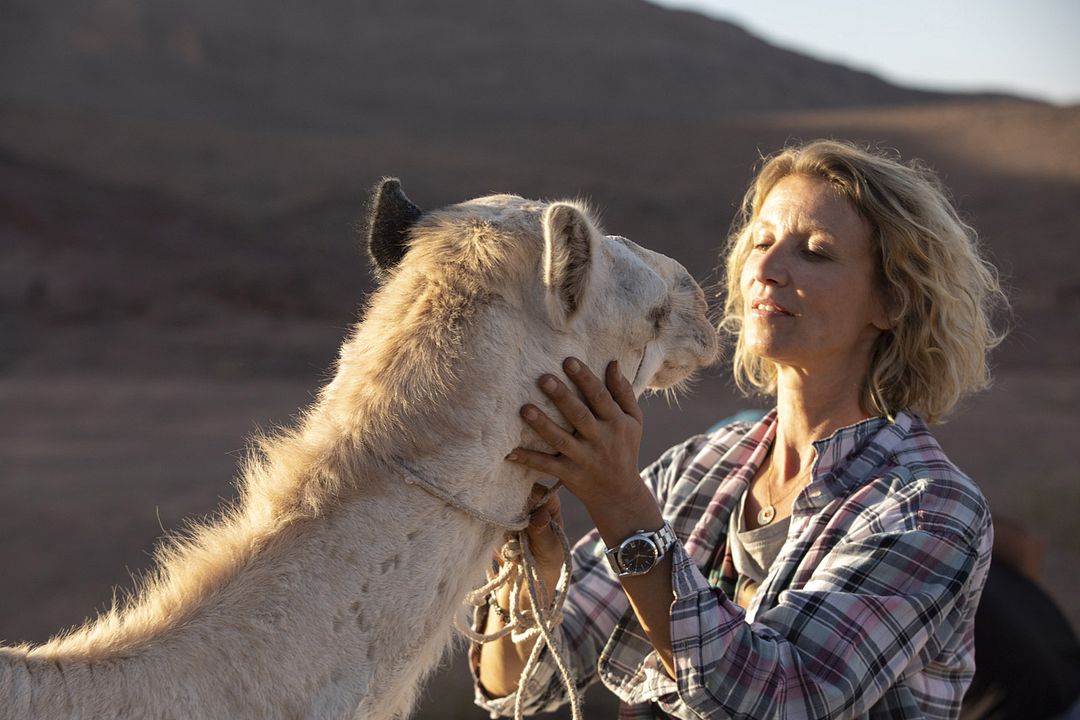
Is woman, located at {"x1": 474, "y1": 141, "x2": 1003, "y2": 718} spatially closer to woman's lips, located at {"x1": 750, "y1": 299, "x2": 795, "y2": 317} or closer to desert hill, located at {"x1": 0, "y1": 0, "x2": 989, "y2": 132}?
woman's lips, located at {"x1": 750, "y1": 299, "x2": 795, "y2": 317}

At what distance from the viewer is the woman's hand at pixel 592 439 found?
2.51m

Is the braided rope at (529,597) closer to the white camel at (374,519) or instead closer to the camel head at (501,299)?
the white camel at (374,519)

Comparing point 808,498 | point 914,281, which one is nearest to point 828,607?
point 808,498

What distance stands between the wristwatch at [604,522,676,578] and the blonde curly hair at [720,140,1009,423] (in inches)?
40.0

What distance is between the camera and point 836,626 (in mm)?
2654

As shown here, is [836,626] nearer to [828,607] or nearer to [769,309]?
[828,607]

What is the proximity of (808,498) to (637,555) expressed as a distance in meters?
0.64

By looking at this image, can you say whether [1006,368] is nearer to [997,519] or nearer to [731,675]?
[997,519]

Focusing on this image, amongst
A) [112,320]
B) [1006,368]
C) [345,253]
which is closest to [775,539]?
[1006,368]

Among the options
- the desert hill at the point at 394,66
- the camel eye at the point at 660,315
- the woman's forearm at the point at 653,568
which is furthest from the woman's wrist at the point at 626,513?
the desert hill at the point at 394,66

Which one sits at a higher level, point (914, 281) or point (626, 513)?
point (914, 281)

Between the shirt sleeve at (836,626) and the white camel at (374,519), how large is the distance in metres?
0.51

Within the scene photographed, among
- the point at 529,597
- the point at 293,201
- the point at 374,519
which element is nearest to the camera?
the point at 374,519

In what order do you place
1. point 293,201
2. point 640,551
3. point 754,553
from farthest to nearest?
1. point 293,201
2. point 754,553
3. point 640,551
